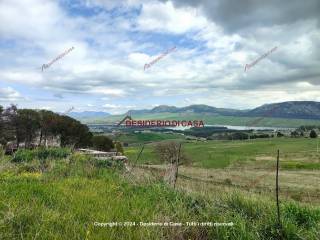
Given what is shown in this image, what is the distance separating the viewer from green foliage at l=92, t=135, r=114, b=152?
67762 millimetres

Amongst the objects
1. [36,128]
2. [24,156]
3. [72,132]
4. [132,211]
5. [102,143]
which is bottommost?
[102,143]

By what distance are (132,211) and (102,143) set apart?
6324 centimetres

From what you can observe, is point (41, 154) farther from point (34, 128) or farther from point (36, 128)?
point (36, 128)

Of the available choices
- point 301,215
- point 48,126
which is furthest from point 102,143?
point 301,215

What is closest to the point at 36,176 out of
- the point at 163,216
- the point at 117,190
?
the point at 117,190

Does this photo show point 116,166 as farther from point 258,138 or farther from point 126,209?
point 258,138

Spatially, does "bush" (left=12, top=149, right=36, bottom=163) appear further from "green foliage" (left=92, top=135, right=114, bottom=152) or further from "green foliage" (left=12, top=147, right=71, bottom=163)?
"green foliage" (left=92, top=135, right=114, bottom=152)

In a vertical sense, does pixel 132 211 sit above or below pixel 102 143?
above

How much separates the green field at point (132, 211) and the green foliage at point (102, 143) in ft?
189

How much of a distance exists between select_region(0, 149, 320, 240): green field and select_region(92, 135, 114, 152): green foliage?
5750cm

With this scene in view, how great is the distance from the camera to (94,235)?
5664mm

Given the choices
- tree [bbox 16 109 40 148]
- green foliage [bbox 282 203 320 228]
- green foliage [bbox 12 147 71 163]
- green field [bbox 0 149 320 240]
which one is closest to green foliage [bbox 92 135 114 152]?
tree [bbox 16 109 40 148]

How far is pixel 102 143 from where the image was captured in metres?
69.6

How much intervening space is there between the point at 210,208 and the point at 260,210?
39.0 inches
